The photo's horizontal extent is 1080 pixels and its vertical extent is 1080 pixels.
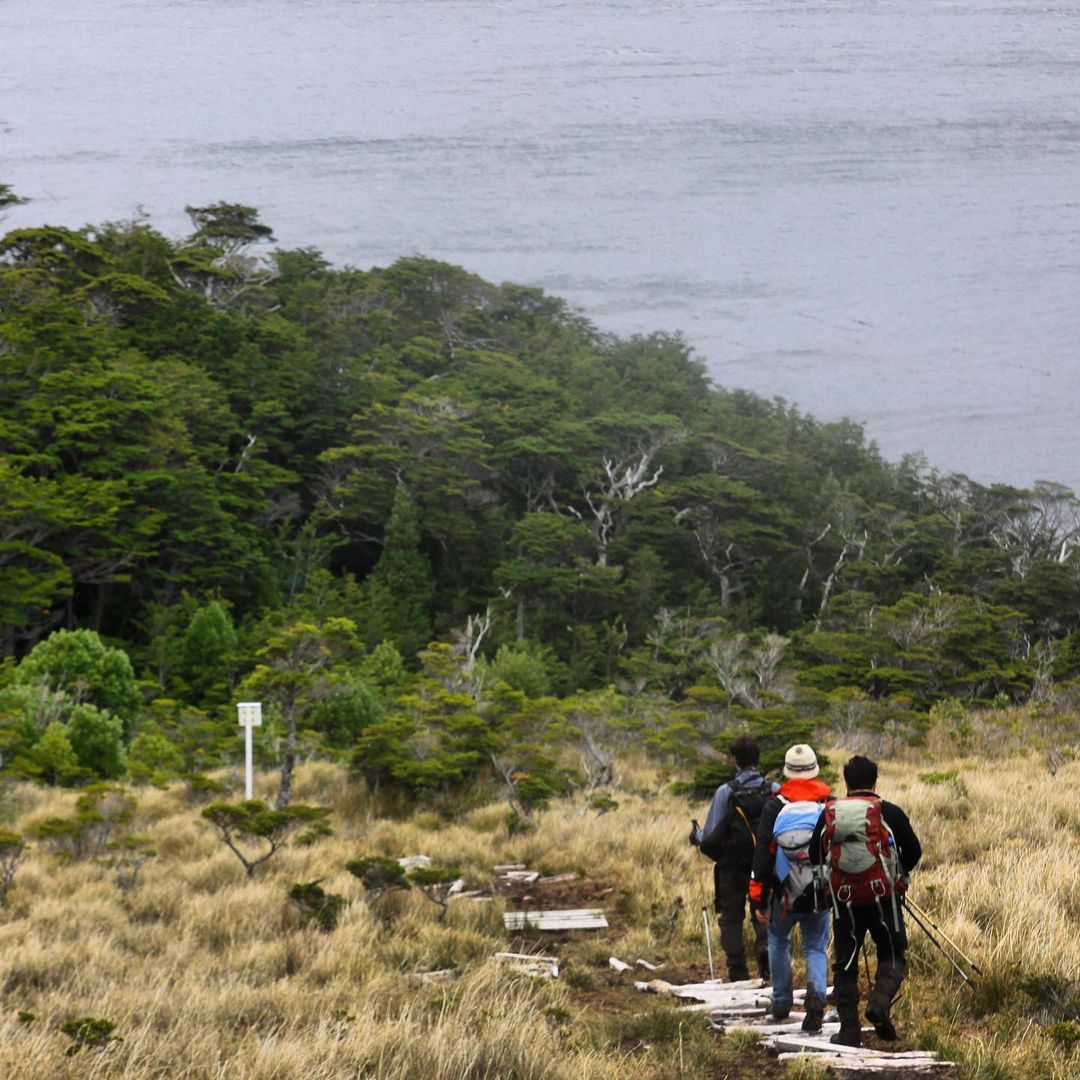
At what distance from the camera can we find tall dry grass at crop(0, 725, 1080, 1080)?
14.8 ft

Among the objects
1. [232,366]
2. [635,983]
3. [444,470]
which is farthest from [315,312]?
[635,983]

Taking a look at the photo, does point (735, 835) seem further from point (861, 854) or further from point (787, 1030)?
point (861, 854)

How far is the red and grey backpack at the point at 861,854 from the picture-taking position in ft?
17.1

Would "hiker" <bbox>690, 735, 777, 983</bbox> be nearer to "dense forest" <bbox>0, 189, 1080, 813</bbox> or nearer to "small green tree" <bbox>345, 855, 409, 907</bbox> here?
"small green tree" <bbox>345, 855, 409, 907</bbox>

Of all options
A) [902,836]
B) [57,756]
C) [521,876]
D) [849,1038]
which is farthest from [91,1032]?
[57,756]

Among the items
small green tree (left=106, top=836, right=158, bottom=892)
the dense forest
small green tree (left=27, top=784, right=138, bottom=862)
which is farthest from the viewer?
the dense forest

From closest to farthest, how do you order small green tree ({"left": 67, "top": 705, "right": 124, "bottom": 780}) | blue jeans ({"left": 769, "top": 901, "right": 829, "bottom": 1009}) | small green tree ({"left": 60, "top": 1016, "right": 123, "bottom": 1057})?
small green tree ({"left": 60, "top": 1016, "right": 123, "bottom": 1057}), blue jeans ({"left": 769, "top": 901, "right": 829, "bottom": 1009}), small green tree ({"left": 67, "top": 705, "right": 124, "bottom": 780})

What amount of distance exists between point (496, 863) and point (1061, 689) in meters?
17.0

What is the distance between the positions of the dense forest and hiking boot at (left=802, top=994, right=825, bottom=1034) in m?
10.5

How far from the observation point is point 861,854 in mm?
5215

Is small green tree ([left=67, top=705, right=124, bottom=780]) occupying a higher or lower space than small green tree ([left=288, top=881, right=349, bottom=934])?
lower

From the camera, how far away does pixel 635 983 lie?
739 cm

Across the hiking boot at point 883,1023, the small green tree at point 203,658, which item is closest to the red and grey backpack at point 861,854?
the hiking boot at point 883,1023

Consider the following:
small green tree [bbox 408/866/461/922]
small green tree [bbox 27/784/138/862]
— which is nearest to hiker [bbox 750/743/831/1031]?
small green tree [bbox 408/866/461/922]
